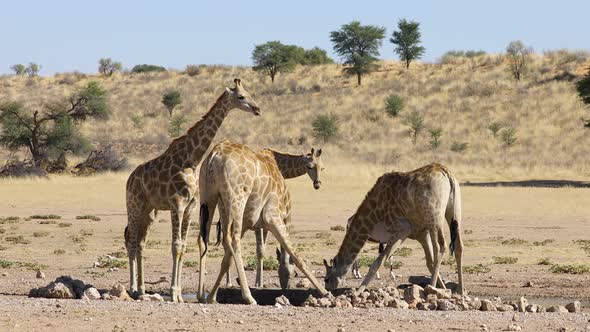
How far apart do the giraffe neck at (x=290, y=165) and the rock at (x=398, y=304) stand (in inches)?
253

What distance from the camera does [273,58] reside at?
8525 cm

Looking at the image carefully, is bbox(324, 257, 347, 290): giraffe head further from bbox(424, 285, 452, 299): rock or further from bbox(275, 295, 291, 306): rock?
bbox(424, 285, 452, 299): rock

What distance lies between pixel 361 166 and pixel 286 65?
1659 inches

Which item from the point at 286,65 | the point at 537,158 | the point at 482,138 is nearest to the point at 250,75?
the point at 286,65

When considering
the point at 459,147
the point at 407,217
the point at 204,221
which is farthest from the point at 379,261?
the point at 459,147

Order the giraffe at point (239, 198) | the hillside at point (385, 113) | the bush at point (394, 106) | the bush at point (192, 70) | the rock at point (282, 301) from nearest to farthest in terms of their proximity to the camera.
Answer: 1. the rock at point (282, 301)
2. the giraffe at point (239, 198)
3. the hillside at point (385, 113)
4. the bush at point (394, 106)
5. the bush at point (192, 70)

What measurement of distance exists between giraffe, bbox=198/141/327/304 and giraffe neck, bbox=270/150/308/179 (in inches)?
191

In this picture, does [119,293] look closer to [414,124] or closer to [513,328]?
[513,328]

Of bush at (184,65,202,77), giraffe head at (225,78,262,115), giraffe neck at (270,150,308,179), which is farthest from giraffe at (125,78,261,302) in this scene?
bush at (184,65,202,77)

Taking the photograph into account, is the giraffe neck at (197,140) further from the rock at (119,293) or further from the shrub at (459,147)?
the shrub at (459,147)

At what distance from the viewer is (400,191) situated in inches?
585

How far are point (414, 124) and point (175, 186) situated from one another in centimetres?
Answer: 4791

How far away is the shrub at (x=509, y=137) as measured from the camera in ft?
189

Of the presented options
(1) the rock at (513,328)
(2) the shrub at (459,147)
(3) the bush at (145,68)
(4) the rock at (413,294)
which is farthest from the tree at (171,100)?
(1) the rock at (513,328)
